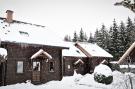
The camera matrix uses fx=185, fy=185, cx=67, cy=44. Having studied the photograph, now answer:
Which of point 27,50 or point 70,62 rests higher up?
point 27,50

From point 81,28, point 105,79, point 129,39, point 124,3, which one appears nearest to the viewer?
point 124,3

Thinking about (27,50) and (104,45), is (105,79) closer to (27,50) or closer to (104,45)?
(27,50)

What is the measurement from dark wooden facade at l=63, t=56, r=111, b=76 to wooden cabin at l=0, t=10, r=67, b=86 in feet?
29.8

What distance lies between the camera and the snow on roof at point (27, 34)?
2109 centimetres

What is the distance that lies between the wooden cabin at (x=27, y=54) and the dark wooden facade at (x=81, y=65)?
9.07 metres

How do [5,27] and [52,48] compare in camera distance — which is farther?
[52,48]

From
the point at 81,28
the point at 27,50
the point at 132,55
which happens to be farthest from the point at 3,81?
the point at 81,28

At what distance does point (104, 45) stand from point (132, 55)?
137 feet

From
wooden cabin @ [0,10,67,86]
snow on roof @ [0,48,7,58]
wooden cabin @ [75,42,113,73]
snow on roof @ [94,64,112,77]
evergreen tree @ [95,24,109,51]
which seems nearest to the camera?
snow on roof @ [0,48,7,58]

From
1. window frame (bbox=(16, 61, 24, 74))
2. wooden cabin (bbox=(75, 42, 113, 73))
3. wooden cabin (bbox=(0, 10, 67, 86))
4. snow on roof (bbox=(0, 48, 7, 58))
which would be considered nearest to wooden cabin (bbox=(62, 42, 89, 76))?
wooden cabin (bbox=(75, 42, 113, 73))

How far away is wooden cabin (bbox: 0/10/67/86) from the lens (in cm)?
1991

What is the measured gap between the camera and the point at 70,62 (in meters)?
35.7

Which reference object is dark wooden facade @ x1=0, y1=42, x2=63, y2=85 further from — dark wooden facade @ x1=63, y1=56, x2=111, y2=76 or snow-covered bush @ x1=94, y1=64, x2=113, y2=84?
dark wooden facade @ x1=63, y1=56, x2=111, y2=76

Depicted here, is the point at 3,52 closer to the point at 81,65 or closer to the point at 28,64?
the point at 28,64
